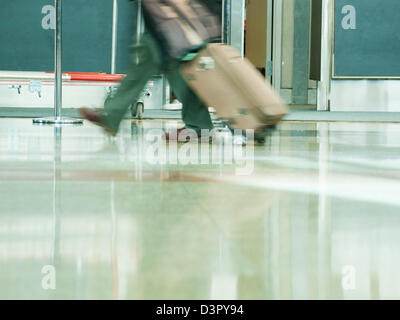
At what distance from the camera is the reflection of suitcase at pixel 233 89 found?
3.13 m

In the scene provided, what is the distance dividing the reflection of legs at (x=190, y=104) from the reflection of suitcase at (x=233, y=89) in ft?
1.21

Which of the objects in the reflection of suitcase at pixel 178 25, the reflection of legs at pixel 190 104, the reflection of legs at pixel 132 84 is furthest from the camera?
the reflection of legs at pixel 190 104

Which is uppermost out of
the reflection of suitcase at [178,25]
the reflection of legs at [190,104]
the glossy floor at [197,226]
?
the reflection of suitcase at [178,25]

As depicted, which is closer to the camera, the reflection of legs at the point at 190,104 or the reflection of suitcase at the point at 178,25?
the reflection of suitcase at the point at 178,25

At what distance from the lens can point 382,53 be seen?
808 centimetres

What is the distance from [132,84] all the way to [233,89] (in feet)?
2.21

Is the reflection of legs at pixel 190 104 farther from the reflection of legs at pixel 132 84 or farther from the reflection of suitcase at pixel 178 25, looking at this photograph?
the reflection of suitcase at pixel 178 25

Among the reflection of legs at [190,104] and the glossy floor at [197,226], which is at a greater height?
the reflection of legs at [190,104]

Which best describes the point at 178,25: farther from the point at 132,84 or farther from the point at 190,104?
the point at 190,104

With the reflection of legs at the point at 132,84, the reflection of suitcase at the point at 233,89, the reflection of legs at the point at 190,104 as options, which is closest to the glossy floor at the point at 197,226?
the reflection of suitcase at the point at 233,89

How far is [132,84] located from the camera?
3691 mm

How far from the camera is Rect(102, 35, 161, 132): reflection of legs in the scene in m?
3.63

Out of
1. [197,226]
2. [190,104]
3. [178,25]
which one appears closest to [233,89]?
[178,25]
